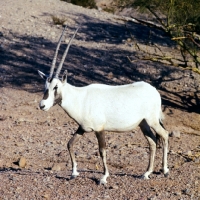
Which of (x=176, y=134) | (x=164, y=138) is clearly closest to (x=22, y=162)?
(x=164, y=138)

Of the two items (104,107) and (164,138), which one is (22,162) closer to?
(104,107)

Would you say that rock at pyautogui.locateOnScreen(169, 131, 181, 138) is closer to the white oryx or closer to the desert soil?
the desert soil

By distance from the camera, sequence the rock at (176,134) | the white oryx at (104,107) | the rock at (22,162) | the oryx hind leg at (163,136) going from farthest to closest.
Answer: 1. the rock at (176,134)
2. the rock at (22,162)
3. the oryx hind leg at (163,136)
4. the white oryx at (104,107)

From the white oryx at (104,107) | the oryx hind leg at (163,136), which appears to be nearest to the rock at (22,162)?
the white oryx at (104,107)

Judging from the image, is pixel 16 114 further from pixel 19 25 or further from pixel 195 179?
pixel 19 25

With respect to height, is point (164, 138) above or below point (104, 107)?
below

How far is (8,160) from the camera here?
418 inches

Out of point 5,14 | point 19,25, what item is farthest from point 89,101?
point 5,14

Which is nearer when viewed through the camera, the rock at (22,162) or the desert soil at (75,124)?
the desert soil at (75,124)

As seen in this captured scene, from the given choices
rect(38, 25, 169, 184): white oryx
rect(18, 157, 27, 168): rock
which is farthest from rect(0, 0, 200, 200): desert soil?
rect(38, 25, 169, 184): white oryx

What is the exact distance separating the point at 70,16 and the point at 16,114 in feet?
38.4

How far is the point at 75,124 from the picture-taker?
13.2 meters

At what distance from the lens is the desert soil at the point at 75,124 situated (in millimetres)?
8133

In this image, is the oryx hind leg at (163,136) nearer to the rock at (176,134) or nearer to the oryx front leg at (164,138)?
the oryx front leg at (164,138)
